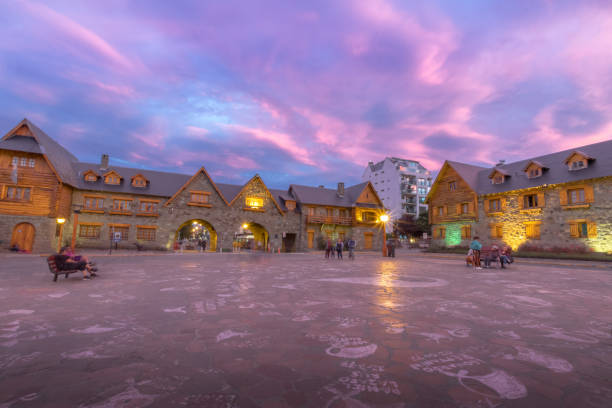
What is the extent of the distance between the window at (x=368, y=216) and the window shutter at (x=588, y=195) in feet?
73.5

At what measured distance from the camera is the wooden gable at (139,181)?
3069 cm

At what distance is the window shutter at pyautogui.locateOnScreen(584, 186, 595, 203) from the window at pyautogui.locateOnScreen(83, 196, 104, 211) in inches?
1696

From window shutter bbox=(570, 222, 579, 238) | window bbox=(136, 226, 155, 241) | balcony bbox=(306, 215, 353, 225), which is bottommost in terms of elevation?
window bbox=(136, 226, 155, 241)

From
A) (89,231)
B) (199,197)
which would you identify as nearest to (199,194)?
(199,197)

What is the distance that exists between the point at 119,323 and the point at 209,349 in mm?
1969

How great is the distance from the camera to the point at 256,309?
5.27 metres

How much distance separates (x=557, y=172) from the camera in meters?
25.1

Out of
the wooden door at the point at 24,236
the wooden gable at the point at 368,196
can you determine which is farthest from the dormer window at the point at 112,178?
the wooden gable at the point at 368,196

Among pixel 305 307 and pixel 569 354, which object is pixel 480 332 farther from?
pixel 305 307

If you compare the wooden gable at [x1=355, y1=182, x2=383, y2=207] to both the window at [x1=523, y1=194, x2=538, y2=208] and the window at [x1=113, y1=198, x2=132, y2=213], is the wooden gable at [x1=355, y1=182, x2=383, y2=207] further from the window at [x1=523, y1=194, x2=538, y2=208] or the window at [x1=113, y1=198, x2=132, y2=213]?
the window at [x1=113, y1=198, x2=132, y2=213]

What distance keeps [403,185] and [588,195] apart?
41.0 metres

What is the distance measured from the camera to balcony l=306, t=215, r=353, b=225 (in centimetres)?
3734

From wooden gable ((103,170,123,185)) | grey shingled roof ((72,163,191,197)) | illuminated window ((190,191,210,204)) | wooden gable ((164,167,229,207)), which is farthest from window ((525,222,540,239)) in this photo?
wooden gable ((103,170,123,185))

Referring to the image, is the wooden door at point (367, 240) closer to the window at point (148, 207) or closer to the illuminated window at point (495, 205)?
the illuminated window at point (495, 205)
